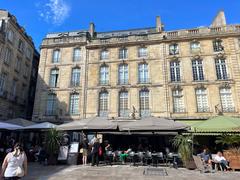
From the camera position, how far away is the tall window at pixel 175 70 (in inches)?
696

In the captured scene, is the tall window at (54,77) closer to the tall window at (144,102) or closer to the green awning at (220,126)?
the tall window at (144,102)

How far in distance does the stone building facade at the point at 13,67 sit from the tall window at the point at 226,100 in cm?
1903

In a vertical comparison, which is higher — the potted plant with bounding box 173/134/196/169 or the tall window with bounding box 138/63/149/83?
the tall window with bounding box 138/63/149/83

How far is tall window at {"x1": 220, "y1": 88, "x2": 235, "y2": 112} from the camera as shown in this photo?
16.0 meters

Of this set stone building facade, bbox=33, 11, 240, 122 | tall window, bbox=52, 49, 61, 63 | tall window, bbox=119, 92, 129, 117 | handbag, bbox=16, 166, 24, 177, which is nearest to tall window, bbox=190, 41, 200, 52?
stone building facade, bbox=33, 11, 240, 122

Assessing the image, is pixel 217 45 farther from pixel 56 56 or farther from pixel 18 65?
pixel 18 65

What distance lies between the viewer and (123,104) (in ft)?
58.9

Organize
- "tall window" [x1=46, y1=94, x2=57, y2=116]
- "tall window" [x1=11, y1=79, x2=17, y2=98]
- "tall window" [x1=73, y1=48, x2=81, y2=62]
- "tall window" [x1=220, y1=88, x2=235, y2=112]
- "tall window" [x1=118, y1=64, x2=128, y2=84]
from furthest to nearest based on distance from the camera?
"tall window" [x1=73, y1=48, x2=81, y2=62] → "tall window" [x1=11, y1=79, x2=17, y2=98] → "tall window" [x1=46, y1=94, x2=57, y2=116] → "tall window" [x1=118, y1=64, x2=128, y2=84] → "tall window" [x1=220, y1=88, x2=235, y2=112]

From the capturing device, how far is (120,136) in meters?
14.6

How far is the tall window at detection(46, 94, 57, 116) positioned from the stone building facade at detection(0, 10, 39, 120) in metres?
3.40

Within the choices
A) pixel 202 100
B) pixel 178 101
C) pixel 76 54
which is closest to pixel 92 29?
pixel 76 54

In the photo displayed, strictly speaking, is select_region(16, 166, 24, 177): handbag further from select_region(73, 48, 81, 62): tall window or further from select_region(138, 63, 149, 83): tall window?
select_region(73, 48, 81, 62): tall window

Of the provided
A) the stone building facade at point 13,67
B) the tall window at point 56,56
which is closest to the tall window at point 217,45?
the tall window at point 56,56

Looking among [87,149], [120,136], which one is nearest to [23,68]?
[120,136]
